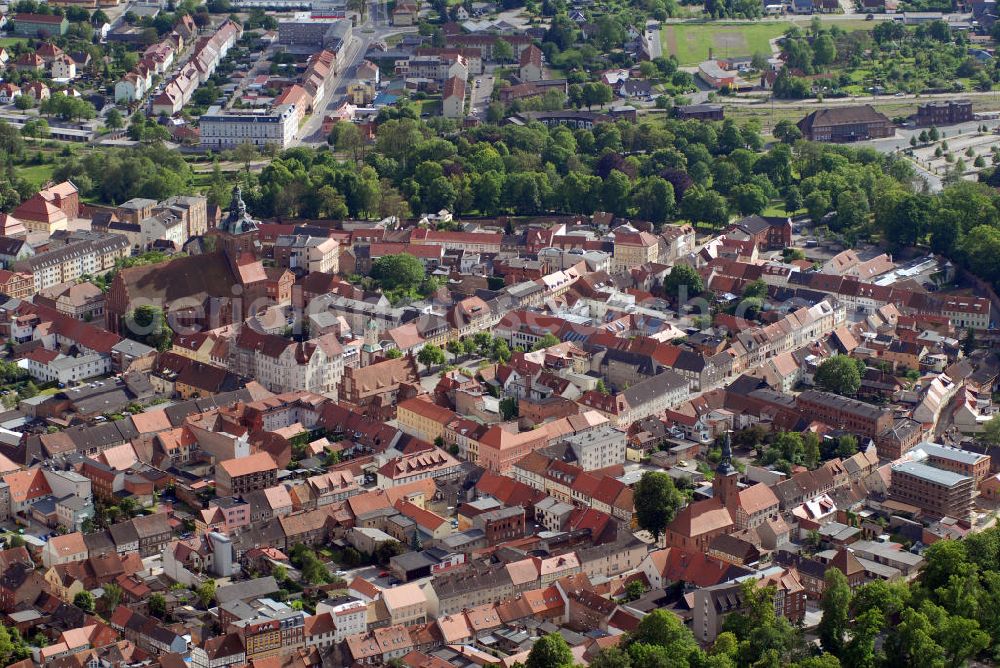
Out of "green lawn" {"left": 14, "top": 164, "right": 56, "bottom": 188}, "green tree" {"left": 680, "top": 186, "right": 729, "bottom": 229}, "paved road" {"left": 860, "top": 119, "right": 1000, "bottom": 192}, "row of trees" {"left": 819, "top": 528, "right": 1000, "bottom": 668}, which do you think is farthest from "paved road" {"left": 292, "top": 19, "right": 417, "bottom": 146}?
"row of trees" {"left": 819, "top": 528, "right": 1000, "bottom": 668}

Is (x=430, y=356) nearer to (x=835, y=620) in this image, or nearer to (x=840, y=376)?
(x=840, y=376)

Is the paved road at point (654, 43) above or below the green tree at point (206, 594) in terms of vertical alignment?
below

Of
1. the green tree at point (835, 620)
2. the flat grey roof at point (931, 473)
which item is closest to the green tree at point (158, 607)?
the green tree at point (835, 620)

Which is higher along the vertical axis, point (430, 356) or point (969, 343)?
point (969, 343)

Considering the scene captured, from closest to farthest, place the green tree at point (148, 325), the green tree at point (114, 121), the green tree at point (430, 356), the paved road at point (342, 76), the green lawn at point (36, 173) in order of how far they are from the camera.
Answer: the green tree at point (430, 356) → the green tree at point (148, 325) → the green lawn at point (36, 173) → the green tree at point (114, 121) → the paved road at point (342, 76)

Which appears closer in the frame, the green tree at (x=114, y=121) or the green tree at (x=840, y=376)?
the green tree at (x=840, y=376)

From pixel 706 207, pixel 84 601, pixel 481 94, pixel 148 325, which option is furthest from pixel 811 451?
pixel 481 94

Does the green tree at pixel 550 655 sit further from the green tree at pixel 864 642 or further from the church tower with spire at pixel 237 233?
the church tower with spire at pixel 237 233
